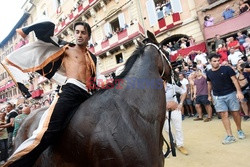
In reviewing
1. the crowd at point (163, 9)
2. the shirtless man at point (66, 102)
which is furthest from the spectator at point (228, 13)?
the shirtless man at point (66, 102)

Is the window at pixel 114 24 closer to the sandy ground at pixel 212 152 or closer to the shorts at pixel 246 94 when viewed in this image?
the shorts at pixel 246 94

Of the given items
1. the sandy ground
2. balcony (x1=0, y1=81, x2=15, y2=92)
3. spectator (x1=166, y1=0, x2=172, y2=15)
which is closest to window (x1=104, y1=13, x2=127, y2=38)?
spectator (x1=166, y1=0, x2=172, y2=15)

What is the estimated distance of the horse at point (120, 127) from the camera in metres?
1.78

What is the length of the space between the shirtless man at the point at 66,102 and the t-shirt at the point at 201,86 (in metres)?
6.35

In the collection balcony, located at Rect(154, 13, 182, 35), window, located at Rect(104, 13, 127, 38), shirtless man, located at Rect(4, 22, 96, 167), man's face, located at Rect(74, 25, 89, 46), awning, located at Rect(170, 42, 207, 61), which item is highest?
window, located at Rect(104, 13, 127, 38)

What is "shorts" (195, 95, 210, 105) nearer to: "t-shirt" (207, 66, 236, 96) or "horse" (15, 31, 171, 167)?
"t-shirt" (207, 66, 236, 96)

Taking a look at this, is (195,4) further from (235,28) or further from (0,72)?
(0,72)

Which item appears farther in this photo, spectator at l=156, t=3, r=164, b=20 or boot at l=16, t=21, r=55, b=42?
spectator at l=156, t=3, r=164, b=20

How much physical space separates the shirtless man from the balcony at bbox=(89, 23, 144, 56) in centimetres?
1482

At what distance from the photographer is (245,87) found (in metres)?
6.42

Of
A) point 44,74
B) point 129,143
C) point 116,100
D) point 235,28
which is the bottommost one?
point 129,143

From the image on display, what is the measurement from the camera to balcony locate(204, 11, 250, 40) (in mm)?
10789

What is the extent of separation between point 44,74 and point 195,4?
14804mm

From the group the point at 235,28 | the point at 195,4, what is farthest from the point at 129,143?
the point at 195,4
